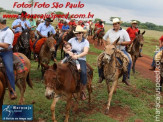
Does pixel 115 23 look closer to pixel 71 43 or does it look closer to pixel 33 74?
pixel 71 43

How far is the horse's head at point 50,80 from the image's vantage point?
170 inches

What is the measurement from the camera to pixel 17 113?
571 centimetres

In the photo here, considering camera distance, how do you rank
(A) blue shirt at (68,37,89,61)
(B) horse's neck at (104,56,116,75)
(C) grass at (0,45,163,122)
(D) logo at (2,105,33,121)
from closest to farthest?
(D) logo at (2,105,33,121) → (A) blue shirt at (68,37,89,61) → (C) grass at (0,45,163,122) → (B) horse's neck at (104,56,116,75)

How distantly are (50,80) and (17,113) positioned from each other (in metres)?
2.10

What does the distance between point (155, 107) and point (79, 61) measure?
3.66 metres

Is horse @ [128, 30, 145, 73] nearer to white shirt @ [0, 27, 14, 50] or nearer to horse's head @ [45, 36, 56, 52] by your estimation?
horse's head @ [45, 36, 56, 52]

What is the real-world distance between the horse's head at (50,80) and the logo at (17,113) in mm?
1716

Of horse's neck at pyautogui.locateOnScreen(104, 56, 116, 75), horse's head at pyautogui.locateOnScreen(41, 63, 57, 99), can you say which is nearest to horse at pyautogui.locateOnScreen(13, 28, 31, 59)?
horse's neck at pyautogui.locateOnScreen(104, 56, 116, 75)

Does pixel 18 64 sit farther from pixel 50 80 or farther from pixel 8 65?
pixel 50 80

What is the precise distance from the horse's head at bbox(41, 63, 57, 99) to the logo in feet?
5.63

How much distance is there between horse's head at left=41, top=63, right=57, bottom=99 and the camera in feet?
14.2

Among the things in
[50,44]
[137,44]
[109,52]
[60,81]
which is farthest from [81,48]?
[137,44]

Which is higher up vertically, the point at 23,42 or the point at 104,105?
the point at 23,42

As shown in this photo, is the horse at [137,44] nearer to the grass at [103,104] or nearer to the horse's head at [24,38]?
the grass at [103,104]
